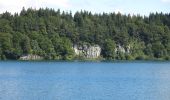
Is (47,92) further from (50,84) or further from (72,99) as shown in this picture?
(50,84)

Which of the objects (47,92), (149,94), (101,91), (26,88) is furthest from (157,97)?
(26,88)

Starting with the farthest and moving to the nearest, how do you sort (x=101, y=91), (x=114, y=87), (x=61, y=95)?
(x=114, y=87)
(x=101, y=91)
(x=61, y=95)

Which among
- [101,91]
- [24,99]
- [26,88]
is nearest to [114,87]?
[101,91]

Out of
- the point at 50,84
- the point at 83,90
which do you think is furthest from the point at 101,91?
the point at 50,84

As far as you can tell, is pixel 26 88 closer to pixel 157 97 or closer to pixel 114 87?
pixel 114 87

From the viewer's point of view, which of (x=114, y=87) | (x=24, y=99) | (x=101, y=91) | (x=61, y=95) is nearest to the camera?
(x=24, y=99)

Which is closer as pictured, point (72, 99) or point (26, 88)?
point (72, 99)

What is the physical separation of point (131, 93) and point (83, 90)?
715 cm

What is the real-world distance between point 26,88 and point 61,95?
11.0 m

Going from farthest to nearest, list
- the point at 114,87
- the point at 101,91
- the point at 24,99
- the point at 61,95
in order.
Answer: the point at 114,87, the point at 101,91, the point at 61,95, the point at 24,99

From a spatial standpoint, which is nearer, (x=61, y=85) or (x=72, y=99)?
(x=72, y=99)

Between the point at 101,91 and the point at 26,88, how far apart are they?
36.2ft

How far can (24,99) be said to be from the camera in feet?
221

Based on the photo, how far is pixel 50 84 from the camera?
8869 cm
